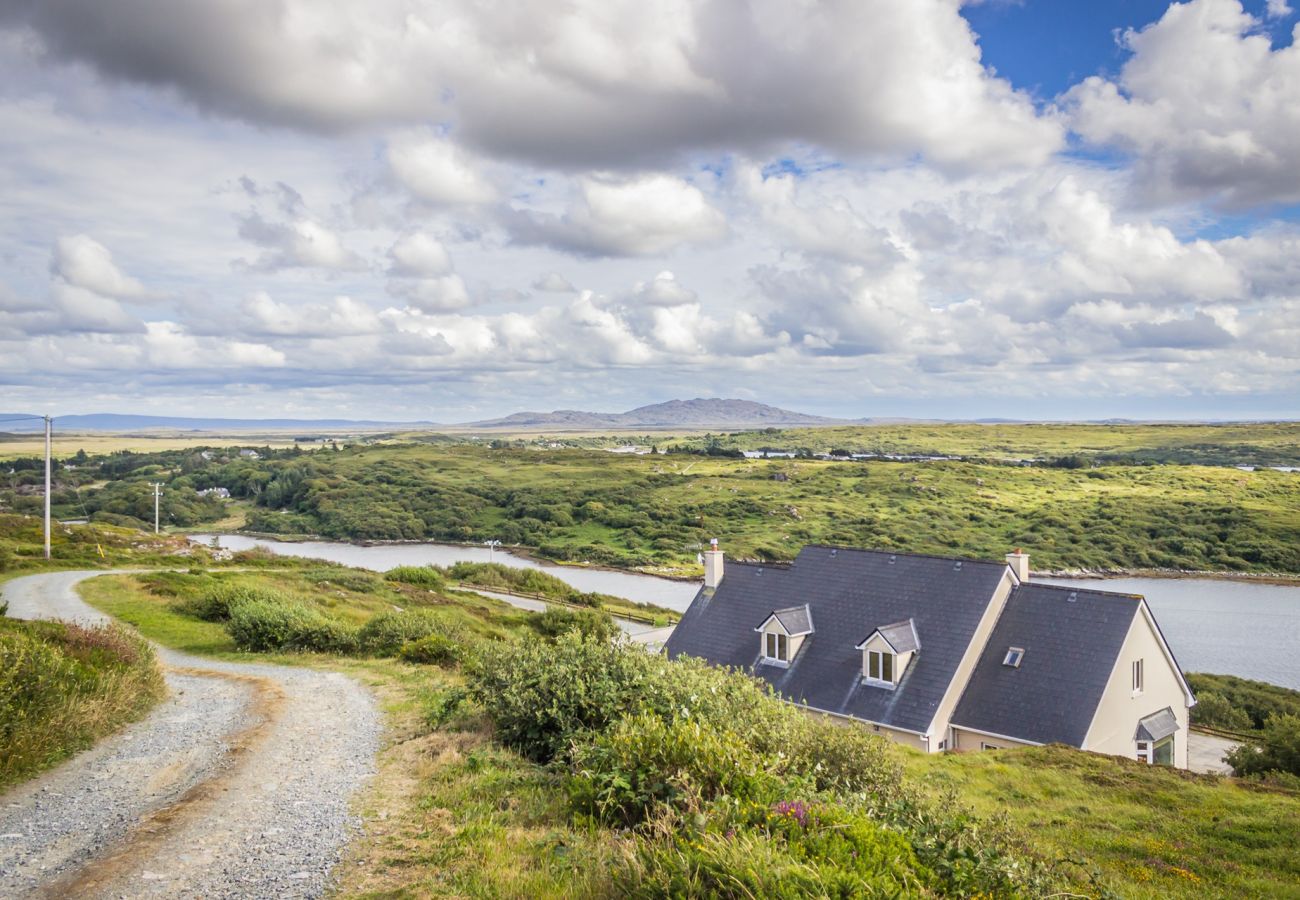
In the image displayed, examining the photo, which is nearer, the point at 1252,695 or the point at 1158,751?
the point at 1158,751

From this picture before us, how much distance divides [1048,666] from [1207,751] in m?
10.7

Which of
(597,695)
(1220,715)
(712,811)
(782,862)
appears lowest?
(1220,715)

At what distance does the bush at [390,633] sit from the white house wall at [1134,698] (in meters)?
17.7

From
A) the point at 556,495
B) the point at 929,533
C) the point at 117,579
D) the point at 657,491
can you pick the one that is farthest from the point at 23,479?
the point at 929,533

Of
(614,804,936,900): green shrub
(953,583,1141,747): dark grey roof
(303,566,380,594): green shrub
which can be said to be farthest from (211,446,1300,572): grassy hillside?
(614,804,936,900): green shrub

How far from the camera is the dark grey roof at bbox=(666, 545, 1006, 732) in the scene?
21656 mm

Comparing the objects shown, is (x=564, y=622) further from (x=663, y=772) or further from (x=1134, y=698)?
(x=663, y=772)

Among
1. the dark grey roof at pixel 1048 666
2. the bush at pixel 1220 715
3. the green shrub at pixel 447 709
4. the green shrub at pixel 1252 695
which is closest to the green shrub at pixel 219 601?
the green shrub at pixel 447 709

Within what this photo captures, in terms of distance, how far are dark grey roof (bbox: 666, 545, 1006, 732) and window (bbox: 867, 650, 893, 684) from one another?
12.0 inches

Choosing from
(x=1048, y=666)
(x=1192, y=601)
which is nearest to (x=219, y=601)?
(x=1048, y=666)

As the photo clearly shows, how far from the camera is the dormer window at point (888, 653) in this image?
21.9 meters

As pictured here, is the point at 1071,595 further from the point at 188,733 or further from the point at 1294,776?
the point at 188,733

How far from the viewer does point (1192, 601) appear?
2975 inches

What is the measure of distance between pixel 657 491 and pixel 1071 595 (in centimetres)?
11790
